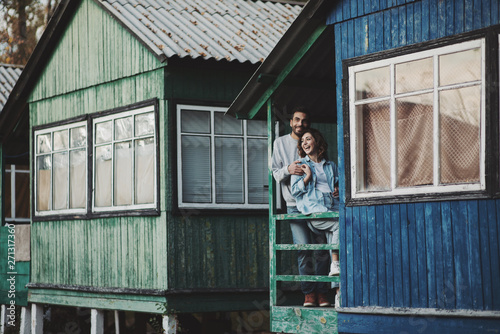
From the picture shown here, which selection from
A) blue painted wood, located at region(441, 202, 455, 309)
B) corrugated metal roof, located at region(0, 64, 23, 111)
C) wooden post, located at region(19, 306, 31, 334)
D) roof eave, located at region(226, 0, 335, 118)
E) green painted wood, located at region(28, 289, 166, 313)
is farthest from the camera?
corrugated metal roof, located at region(0, 64, 23, 111)

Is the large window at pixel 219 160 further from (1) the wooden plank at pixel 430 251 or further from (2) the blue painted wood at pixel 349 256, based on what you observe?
(1) the wooden plank at pixel 430 251

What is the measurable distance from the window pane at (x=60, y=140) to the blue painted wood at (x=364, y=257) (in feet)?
25.5

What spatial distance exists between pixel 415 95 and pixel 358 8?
4.50 ft

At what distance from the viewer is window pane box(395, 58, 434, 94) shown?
997 cm

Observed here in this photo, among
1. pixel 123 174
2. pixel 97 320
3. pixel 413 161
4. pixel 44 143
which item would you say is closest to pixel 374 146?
pixel 413 161

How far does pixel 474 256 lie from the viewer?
371 inches

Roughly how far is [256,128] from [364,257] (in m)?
5.29

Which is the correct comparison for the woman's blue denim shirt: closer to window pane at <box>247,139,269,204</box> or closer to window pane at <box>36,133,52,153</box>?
window pane at <box>247,139,269,204</box>

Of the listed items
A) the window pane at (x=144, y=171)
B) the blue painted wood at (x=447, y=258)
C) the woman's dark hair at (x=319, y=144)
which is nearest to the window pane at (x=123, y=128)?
the window pane at (x=144, y=171)

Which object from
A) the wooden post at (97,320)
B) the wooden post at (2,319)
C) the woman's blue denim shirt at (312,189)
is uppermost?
the woman's blue denim shirt at (312,189)

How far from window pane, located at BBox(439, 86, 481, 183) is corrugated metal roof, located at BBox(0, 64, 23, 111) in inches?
511

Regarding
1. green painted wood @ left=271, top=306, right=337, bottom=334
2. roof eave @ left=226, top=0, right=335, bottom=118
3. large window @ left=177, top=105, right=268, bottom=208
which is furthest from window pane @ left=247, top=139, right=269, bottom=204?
green painted wood @ left=271, top=306, right=337, bottom=334

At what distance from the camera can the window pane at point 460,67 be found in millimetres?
9500

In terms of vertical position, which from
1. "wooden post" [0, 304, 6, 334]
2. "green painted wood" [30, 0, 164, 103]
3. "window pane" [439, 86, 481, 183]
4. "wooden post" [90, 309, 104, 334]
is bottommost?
"wooden post" [0, 304, 6, 334]
